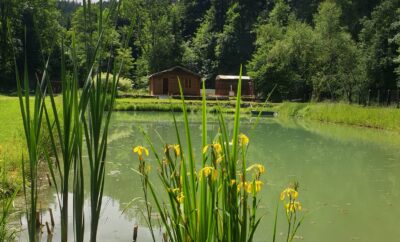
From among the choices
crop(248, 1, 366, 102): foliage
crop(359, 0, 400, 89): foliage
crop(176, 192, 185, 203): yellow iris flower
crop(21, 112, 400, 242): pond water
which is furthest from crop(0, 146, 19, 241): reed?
crop(248, 1, 366, 102): foliage

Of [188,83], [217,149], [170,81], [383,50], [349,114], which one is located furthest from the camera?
[188,83]

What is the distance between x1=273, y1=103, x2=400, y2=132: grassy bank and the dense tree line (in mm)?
3178

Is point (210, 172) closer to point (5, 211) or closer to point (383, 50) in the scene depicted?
point (5, 211)

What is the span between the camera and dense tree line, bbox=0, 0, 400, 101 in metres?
27.7

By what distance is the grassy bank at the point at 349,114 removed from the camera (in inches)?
692

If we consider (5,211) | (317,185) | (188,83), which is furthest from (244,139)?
(188,83)

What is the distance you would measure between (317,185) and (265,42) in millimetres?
33295

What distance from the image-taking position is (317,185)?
7.61 m

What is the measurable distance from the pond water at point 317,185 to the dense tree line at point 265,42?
14.5ft

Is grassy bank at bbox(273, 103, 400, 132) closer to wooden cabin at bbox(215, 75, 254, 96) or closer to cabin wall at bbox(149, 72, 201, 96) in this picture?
wooden cabin at bbox(215, 75, 254, 96)

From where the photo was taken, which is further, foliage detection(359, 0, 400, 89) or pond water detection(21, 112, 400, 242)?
foliage detection(359, 0, 400, 89)

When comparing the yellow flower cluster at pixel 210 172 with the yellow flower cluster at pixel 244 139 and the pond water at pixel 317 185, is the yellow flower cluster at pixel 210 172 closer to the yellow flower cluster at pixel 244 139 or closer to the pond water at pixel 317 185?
the yellow flower cluster at pixel 244 139

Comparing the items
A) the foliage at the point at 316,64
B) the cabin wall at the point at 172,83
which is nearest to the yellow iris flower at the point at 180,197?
the foliage at the point at 316,64

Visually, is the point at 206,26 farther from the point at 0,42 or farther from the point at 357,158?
the point at 357,158
